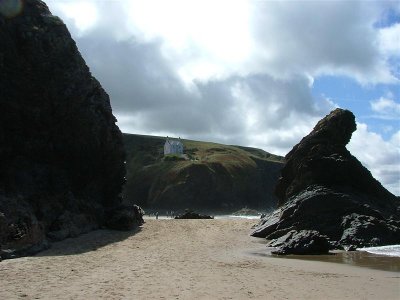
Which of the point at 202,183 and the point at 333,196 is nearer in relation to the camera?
the point at 333,196

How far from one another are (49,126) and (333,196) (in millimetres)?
22047

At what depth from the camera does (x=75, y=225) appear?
3044cm

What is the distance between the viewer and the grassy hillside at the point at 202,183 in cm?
10769

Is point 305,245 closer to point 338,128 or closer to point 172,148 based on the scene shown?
point 338,128

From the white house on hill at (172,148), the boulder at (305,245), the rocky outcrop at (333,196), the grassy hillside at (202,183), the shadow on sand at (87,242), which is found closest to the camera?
the shadow on sand at (87,242)

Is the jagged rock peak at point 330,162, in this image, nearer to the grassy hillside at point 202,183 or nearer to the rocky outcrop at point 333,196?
the rocky outcrop at point 333,196

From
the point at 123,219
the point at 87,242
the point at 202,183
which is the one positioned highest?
the point at 202,183

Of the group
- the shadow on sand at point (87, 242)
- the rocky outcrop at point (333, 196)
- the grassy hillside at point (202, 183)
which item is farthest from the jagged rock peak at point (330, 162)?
the grassy hillside at point (202, 183)

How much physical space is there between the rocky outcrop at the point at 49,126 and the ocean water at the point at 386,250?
19131mm

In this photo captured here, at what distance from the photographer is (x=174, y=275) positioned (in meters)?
17.5

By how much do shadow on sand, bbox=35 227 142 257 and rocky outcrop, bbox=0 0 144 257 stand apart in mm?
816

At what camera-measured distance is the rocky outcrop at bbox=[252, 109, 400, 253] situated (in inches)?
1216

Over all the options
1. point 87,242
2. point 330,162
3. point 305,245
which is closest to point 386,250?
point 305,245

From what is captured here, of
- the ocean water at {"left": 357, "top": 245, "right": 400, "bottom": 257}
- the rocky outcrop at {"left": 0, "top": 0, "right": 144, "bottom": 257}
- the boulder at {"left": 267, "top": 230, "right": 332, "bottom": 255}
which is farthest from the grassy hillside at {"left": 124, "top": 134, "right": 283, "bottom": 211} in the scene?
the boulder at {"left": 267, "top": 230, "right": 332, "bottom": 255}
